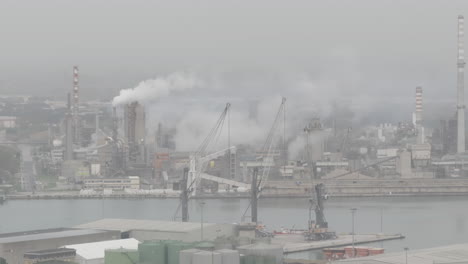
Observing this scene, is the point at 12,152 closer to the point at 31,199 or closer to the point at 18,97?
the point at 31,199

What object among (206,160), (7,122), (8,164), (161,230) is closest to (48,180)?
(8,164)

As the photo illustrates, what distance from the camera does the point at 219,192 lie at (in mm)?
33312

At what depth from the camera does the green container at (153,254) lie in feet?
44.2

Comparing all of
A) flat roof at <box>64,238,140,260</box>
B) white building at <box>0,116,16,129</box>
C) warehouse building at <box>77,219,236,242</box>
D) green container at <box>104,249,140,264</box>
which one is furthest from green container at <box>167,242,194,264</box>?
white building at <box>0,116,16,129</box>

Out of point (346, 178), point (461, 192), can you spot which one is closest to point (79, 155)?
point (346, 178)

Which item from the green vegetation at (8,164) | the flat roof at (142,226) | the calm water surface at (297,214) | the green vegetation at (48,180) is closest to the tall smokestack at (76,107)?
the green vegetation at (8,164)

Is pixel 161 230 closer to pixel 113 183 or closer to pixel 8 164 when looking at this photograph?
pixel 113 183

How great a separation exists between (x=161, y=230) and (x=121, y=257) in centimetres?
263

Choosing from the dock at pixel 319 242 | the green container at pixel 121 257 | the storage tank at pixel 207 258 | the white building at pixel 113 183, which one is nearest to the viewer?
the storage tank at pixel 207 258

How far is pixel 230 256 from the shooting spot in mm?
12953

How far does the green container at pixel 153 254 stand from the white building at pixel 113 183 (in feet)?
69.1

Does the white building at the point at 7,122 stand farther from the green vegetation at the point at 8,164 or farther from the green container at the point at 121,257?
the green container at the point at 121,257

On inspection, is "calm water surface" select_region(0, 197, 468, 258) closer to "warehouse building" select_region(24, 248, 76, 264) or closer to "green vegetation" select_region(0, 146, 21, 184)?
"warehouse building" select_region(24, 248, 76, 264)

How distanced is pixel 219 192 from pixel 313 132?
206 inches
